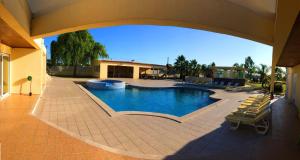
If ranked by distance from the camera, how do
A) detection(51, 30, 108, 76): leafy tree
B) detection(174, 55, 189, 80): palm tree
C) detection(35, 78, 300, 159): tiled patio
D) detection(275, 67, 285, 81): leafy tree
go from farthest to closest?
detection(174, 55, 189, 80): palm tree
detection(51, 30, 108, 76): leafy tree
detection(275, 67, 285, 81): leafy tree
detection(35, 78, 300, 159): tiled patio

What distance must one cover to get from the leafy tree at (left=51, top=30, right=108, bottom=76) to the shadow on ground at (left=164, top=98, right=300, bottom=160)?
27.7m

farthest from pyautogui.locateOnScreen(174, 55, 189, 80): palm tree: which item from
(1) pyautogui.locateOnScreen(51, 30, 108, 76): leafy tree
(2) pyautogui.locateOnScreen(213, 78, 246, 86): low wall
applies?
(1) pyautogui.locateOnScreen(51, 30, 108, 76): leafy tree

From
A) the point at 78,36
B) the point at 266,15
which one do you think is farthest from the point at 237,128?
the point at 78,36

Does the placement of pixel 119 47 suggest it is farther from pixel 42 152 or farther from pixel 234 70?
pixel 42 152

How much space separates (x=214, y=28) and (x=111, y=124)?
4.31 meters

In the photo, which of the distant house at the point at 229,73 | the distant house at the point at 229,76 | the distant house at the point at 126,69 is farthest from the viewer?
the distant house at the point at 126,69

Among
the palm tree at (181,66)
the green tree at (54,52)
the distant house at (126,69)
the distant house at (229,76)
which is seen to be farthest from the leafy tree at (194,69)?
the green tree at (54,52)

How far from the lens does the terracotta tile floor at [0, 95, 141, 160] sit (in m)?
3.26

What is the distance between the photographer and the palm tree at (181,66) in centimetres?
3869

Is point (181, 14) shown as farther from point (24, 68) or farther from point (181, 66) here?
point (181, 66)

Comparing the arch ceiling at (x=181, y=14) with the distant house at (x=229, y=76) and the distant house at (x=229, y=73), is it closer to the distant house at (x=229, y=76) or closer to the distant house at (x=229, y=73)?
the distant house at (x=229, y=76)

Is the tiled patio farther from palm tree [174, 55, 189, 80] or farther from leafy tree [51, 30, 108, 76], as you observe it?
palm tree [174, 55, 189, 80]

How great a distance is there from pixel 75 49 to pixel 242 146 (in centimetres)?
2911

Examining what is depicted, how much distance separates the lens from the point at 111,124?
5.71 meters
